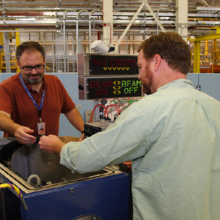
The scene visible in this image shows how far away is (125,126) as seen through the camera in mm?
802

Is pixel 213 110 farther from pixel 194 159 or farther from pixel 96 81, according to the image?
pixel 96 81

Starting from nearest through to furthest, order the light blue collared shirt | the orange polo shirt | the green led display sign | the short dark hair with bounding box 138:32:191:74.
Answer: the light blue collared shirt, the short dark hair with bounding box 138:32:191:74, the green led display sign, the orange polo shirt

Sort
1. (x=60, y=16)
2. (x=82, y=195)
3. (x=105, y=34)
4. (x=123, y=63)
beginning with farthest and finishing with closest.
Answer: (x=60, y=16), (x=105, y=34), (x=123, y=63), (x=82, y=195)

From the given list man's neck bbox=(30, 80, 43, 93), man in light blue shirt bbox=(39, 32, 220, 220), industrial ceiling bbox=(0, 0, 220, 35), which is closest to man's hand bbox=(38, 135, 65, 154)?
man in light blue shirt bbox=(39, 32, 220, 220)

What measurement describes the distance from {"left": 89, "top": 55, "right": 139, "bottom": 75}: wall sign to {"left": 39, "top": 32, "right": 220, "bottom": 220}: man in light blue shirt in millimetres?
760

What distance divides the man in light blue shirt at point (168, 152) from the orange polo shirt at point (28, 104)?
0.91 m

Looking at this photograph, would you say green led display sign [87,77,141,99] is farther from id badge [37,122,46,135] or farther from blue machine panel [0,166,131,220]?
blue machine panel [0,166,131,220]

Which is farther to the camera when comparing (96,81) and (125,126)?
(96,81)

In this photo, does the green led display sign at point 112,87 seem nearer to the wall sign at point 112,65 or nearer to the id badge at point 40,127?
the wall sign at point 112,65

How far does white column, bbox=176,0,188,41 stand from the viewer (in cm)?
386

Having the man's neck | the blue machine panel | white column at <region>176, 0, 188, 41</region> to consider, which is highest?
white column at <region>176, 0, 188, 41</region>

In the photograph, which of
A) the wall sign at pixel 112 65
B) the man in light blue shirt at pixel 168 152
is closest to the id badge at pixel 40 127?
the wall sign at pixel 112 65

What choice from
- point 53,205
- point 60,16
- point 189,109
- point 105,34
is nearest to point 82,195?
point 53,205

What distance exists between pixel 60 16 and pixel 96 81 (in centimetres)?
286
